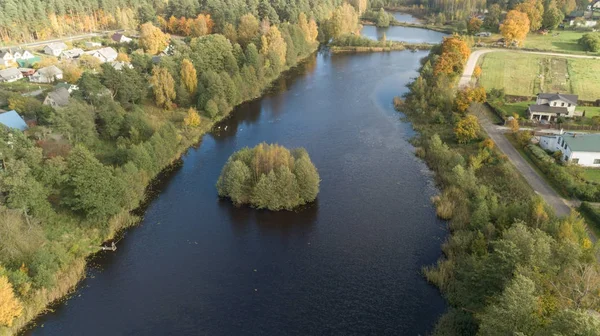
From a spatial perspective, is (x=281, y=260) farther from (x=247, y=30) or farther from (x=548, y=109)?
(x=247, y=30)

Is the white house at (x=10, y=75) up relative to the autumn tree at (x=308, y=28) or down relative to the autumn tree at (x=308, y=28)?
down

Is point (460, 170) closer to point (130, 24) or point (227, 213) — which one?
point (227, 213)

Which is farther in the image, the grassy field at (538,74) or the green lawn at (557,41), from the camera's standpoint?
the green lawn at (557,41)

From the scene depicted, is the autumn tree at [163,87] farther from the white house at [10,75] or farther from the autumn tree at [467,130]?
the autumn tree at [467,130]

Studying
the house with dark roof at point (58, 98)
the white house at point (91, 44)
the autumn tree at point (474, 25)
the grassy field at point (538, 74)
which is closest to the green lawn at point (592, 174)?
the grassy field at point (538, 74)

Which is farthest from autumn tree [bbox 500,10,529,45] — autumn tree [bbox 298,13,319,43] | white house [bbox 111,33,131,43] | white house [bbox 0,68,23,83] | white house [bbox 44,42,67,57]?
white house [bbox 0,68,23,83]

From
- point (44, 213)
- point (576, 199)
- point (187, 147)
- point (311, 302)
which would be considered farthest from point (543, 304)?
point (187, 147)
